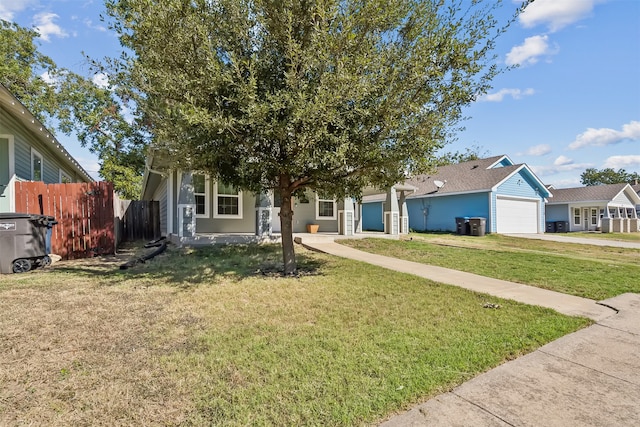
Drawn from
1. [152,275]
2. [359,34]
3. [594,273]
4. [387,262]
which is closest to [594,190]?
[594,273]

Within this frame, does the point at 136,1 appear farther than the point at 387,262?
No

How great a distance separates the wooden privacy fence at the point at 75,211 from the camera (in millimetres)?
8828

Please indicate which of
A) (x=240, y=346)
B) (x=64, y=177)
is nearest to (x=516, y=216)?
(x=240, y=346)

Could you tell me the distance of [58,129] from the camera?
25422mm

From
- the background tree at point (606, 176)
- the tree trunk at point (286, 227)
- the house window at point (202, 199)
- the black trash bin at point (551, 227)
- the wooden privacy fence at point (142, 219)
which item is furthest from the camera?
the background tree at point (606, 176)

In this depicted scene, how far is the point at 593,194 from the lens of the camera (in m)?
27.9

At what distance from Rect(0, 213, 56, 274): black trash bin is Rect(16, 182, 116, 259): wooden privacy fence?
5.42 ft

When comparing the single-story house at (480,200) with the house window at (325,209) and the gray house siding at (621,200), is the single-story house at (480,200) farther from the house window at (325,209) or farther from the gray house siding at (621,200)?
the gray house siding at (621,200)

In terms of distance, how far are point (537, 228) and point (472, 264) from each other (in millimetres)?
17585

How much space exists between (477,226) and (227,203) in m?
13.7

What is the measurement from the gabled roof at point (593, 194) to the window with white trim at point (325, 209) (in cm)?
2379

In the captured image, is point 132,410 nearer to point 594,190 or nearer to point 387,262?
point 387,262

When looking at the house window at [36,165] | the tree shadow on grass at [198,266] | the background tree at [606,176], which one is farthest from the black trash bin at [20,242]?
the background tree at [606,176]

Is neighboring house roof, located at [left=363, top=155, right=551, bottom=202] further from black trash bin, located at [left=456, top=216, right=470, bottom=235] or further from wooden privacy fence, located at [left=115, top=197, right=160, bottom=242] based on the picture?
wooden privacy fence, located at [left=115, top=197, right=160, bottom=242]
